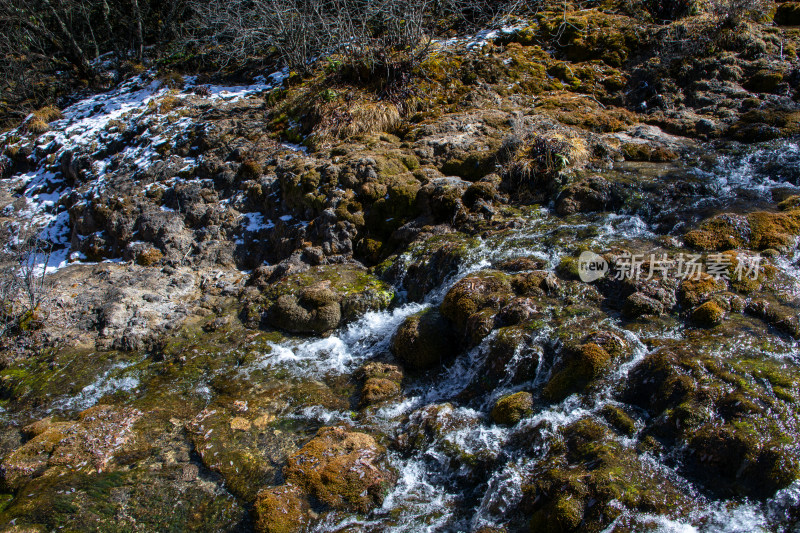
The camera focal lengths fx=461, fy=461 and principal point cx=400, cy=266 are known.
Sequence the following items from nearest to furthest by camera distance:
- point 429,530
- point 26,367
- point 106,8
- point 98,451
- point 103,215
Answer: point 429,530 < point 98,451 < point 26,367 < point 103,215 < point 106,8

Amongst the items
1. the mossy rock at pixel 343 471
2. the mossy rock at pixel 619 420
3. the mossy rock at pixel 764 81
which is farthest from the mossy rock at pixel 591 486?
the mossy rock at pixel 764 81

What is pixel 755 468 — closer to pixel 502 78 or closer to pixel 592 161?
pixel 592 161

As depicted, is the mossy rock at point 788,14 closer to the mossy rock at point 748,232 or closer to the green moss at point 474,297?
the mossy rock at point 748,232

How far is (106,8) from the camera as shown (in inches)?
723

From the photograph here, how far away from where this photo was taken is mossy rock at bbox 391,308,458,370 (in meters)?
6.93

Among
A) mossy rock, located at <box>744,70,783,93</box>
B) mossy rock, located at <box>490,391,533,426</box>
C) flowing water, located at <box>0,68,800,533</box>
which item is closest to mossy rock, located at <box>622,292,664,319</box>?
flowing water, located at <box>0,68,800,533</box>

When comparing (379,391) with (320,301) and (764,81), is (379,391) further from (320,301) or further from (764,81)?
(764,81)

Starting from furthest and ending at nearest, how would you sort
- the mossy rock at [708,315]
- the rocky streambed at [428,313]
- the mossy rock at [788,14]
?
1. the mossy rock at [788,14]
2. the mossy rock at [708,315]
3. the rocky streambed at [428,313]

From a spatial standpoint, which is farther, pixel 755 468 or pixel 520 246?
pixel 520 246

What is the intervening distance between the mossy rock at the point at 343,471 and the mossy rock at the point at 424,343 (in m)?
1.64

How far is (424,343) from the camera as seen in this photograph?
274 inches

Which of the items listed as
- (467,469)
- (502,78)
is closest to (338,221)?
(467,469)

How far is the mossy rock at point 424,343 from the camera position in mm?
6926

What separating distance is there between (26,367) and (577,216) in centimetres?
1004
